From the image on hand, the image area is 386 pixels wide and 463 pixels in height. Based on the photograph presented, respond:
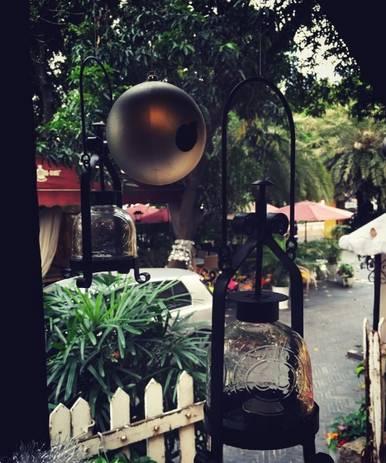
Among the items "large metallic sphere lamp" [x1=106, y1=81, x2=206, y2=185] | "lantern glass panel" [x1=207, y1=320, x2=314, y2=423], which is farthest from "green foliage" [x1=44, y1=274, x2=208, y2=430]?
"lantern glass panel" [x1=207, y1=320, x2=314, y2=423]

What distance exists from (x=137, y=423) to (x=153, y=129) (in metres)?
2.16

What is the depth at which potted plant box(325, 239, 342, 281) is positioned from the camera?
15859mm

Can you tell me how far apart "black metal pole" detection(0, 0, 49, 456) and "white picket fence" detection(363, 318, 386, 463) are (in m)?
3.11

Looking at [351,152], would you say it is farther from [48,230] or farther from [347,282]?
[48,230]

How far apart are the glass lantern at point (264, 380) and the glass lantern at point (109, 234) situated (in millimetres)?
732

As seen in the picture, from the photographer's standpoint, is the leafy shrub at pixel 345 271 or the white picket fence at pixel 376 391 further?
the leafy shrub at pixel 345 271

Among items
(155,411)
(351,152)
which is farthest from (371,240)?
(351,152)

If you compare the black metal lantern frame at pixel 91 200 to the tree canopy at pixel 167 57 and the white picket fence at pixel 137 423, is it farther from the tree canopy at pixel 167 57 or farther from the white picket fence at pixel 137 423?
the tree canopy at pixel 167 57

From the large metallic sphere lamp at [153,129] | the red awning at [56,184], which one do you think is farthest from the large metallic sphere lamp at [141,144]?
the red awning at [56,184]

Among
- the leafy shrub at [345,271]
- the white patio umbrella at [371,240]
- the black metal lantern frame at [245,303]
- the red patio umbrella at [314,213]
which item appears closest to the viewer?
the black metal lantern frame at [245,303]

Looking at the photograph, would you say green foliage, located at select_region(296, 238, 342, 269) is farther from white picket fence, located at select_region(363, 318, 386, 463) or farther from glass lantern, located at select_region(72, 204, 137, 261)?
glass lantern, located at select_region(72, 204, 137, 261)

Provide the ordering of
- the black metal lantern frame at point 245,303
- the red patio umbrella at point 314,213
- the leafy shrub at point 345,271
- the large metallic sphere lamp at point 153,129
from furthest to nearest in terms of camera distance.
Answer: the leafy shrub at point 345,271 → the red patio umbrella at point 314,213 → the large metallic sphere lamp at point 153,129 → the black metal lantern frame at point 245,303

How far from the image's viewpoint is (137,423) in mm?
3029

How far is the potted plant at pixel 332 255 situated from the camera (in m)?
15.9
